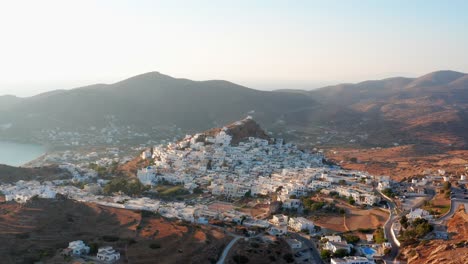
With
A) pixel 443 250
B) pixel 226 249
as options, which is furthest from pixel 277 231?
pixel 443 250

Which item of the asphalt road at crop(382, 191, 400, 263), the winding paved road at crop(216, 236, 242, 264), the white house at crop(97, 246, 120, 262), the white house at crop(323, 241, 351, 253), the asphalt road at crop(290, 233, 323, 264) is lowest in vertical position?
the asphalt road at crop(290, 233, 323, 264)

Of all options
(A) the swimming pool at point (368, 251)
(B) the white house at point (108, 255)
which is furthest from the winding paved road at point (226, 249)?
(A) the swimming pool at point (368, 251)

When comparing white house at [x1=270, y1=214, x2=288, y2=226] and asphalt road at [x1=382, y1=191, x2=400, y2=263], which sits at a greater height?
asphalt road at [x1=382, y1=191, x2=400, y2=263]

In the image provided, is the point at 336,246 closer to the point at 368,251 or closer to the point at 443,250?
the point at 368,251

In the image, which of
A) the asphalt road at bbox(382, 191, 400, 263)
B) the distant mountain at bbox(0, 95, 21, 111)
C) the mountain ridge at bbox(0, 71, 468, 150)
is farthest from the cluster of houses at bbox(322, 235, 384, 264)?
the distant mountain at bbox(0, 95, 21, 111)

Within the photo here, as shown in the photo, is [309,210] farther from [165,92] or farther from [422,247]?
[165,92]

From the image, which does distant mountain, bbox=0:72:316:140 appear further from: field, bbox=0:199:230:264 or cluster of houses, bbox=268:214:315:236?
cluster of houses, bbox=268:214:315:236

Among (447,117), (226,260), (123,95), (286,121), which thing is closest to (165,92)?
(123,95)
